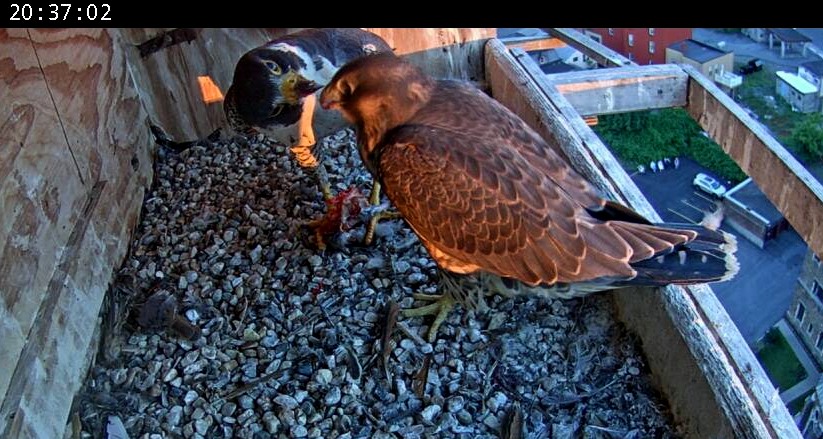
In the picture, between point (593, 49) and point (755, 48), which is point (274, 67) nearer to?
point (593, 49)

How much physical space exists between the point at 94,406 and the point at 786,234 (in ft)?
9.25

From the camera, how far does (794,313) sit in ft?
9.33

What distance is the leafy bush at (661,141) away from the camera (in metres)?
3.33

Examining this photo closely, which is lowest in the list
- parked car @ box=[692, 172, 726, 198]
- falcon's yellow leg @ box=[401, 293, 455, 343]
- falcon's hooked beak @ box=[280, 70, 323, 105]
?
parked car @ box=[692, 172, 726, 198]

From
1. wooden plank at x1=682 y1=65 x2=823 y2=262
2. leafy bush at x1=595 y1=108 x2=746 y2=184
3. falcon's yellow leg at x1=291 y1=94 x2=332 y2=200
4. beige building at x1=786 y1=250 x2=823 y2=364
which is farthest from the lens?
leafy bush at x1=595 y1=108 x2=746 y2=184

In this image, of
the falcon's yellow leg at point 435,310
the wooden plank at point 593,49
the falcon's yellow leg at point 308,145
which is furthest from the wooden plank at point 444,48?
the falcon's yellow leg at point 435,310

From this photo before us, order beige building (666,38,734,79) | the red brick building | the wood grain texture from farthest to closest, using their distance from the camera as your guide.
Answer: the red brick building, beige building (666,38,734,79), the wood grain texture

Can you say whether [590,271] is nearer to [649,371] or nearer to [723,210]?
[649,371]

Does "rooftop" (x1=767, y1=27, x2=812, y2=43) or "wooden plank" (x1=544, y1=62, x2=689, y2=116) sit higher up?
"wooden plank" (x1=544, y1=62, x2=689, y2=116)

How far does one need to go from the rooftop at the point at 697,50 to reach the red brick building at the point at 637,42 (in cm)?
5

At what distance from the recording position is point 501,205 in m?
1.65

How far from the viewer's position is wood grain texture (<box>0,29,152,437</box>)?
172 cm
